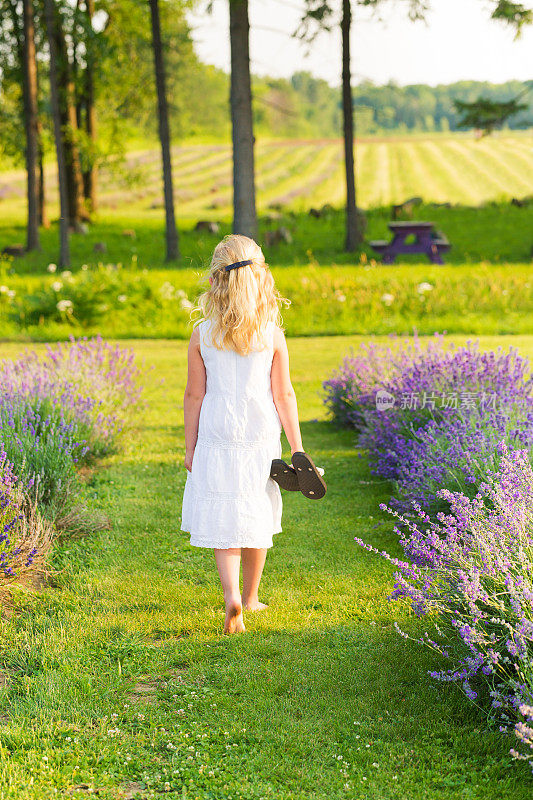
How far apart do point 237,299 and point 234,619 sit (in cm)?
157

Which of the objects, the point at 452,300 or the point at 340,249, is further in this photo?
the point at 340,249

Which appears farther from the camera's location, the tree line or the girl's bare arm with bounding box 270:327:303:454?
the tree line

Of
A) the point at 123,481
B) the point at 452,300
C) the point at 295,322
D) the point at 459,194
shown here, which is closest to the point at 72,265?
the point at 295,322

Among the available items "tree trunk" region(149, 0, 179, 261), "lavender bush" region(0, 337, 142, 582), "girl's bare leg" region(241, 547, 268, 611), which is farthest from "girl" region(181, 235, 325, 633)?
"tree trunk" region(149, 0, 179, 261)

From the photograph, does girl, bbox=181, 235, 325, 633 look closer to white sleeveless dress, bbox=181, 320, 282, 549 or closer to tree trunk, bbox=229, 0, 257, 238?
white sleeveless dress, bbox=181, 320, 282, 549

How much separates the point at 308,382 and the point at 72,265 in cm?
1205

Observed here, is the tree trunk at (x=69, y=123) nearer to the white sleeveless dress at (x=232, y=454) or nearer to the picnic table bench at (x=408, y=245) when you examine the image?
the picnic table bench at (x=408, y=245)

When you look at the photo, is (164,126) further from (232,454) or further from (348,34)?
(232,454)

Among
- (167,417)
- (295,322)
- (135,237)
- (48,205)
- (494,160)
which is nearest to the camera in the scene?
(167,417)

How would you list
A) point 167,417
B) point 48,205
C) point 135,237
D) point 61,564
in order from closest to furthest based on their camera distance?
point 61,564
point 167,417
point 135,237
point 48,205

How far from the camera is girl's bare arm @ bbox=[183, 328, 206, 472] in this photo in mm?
3975

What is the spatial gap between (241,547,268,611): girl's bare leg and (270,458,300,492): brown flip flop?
1.25 feet

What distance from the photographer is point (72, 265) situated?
20500mm

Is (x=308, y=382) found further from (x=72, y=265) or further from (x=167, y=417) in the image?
(x=72, y=265)
